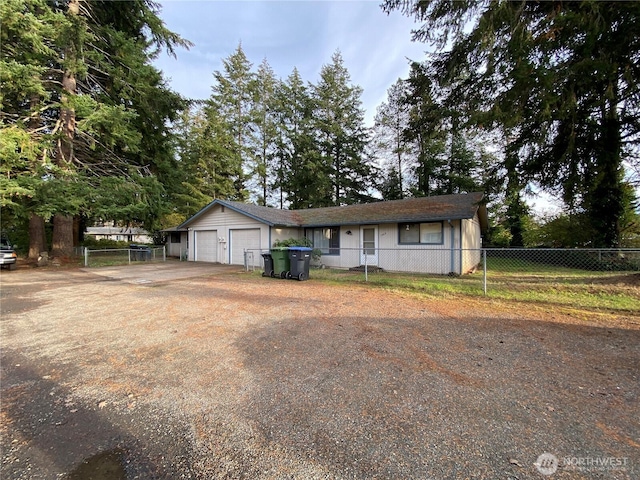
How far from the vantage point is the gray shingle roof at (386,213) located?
12.0 metres

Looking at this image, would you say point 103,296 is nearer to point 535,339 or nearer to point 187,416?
point 187,416

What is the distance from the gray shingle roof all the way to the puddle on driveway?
11.4 m

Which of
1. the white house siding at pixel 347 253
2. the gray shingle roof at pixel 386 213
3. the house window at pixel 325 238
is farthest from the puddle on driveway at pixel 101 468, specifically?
the house window at pixel 325 238

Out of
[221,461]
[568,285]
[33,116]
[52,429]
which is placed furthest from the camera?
[33,116]

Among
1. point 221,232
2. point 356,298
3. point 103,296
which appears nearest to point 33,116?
point 221,232

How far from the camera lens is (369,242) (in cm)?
1389

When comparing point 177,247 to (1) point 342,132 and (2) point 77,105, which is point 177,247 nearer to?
(2) point 77,105

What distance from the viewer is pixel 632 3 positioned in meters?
6.23

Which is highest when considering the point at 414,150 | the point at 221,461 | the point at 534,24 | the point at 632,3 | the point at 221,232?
the point at 414,150

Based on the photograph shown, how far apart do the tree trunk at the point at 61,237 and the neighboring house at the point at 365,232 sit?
5.90m

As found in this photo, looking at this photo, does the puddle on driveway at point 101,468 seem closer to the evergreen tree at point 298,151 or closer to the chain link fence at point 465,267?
the chain link fence at point 465,267

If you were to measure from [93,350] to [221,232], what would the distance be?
534 inches

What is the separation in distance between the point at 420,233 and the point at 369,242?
7.96 feet

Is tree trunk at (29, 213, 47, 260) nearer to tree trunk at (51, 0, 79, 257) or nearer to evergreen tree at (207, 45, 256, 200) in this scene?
tree trunk at (51, 0, 79, 257)
